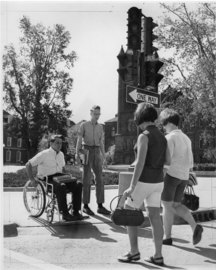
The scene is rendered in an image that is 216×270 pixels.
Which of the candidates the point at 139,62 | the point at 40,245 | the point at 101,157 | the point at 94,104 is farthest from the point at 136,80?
the point at 40,245

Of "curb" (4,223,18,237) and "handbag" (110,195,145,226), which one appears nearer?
"handbag" (110,195,145,226)

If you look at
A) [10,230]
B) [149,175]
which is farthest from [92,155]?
[149,175]

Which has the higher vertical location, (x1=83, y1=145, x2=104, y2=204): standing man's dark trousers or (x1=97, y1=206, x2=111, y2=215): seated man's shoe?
(x1=83, y1=145, x2=104, y2=204): standing man's dark trousers

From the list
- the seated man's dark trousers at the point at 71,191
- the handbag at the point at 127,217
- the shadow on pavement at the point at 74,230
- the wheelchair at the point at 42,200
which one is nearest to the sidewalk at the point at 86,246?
the shadow on pavement at the point at 74,230

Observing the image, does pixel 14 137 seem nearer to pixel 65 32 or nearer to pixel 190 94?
pixel 65 32

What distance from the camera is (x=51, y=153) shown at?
5.05 m

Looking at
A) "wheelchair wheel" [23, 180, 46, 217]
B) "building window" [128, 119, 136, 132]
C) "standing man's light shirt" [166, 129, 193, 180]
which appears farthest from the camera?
"wheelchair wheel" [23, 180, 46, 217]

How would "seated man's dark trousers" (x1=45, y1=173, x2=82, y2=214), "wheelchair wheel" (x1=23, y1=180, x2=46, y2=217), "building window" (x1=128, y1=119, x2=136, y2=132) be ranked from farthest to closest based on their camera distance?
"wheelchair wheel" (x1=23, y1=180, x2=46, y2=217) < "seated man's dark trousers" (x1=45, y1=173, x2=82, y2=214) < "building window" (x1=128, y1=119, x2=136, y2=132)

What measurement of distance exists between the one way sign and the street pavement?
1628mm

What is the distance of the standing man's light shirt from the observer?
13.9 ft

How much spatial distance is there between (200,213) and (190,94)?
95.6 inches

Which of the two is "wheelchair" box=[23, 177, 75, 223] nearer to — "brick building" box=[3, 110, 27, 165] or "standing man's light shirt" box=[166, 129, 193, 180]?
"brick building" box=[3, 110, 27, 165]

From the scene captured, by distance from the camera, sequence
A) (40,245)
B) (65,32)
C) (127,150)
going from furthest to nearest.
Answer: (127,150) < (65,32) < (40,245)

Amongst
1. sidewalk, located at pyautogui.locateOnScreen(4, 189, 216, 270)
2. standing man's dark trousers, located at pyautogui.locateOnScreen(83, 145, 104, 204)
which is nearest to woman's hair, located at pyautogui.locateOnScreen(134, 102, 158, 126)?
sidewalk, located at pyautogui.locateOnScreen(4, 189, 216, 270)
